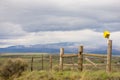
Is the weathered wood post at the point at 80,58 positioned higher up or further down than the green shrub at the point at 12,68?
higher up

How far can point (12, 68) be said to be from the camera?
104ft

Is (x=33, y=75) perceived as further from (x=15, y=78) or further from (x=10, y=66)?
(x=10, y=66)

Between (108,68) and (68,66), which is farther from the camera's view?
(68,66)

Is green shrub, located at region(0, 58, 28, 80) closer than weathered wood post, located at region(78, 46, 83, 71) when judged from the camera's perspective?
No

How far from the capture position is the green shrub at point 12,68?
3106 cm

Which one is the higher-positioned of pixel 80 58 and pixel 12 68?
pixel 80 58

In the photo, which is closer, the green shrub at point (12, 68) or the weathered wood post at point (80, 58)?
the weathered wood post at point (80, 58)

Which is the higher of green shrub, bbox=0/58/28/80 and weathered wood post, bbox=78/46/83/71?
weathered wood post, bbox=78/46/83/71

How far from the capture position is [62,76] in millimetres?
25188

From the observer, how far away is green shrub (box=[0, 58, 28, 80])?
31.1 m

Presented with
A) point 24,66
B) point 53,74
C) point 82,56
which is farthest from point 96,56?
point 24,66

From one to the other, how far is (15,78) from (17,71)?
2078mm

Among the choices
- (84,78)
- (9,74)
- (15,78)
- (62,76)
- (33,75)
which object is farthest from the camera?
(9,74)

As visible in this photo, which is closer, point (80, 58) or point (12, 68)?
point (80, 58)
